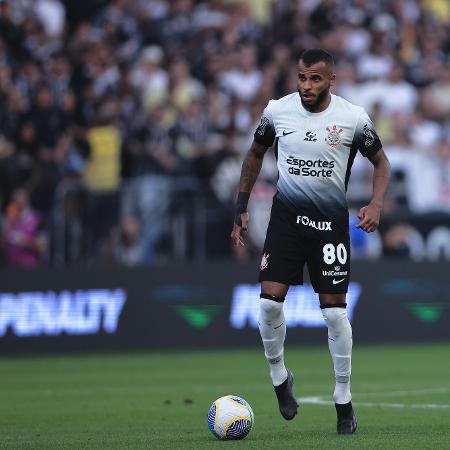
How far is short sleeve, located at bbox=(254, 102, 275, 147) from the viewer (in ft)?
27.9

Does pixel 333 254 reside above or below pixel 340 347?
above

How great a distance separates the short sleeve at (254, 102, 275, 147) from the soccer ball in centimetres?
184

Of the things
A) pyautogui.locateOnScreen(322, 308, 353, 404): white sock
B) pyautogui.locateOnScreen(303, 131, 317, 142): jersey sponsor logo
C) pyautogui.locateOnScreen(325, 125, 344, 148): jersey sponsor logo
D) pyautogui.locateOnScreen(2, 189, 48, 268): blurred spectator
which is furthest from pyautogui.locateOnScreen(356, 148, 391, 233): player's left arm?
pyautogui.locateOnScreen(2, 189, 48, 268): blurred spectator

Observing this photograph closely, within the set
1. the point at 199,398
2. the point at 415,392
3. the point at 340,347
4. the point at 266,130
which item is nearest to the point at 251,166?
the point at 266,130

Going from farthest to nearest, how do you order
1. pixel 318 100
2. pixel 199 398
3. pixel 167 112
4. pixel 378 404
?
pixel 167 112
pixel 199 398
pixel 378 404
pixel 318 100

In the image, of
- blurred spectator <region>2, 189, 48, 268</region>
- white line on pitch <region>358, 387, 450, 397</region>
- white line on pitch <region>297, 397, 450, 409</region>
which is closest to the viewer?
white line on pitch <region>297, 397, 450, 409</region>

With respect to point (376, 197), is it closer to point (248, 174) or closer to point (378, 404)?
point (248, 174)

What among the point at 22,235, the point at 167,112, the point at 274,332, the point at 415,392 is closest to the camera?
the point at 274,332

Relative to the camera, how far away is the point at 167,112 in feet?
64.1

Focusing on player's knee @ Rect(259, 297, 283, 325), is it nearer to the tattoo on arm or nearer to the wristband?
the wristband

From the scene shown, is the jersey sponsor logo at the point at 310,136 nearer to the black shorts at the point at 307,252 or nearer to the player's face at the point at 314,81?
the player's face at the point at 314,81

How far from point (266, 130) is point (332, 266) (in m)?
1.07

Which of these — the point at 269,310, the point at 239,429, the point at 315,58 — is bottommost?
the point at 239,429

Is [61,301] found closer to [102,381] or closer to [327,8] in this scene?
[102,381]
